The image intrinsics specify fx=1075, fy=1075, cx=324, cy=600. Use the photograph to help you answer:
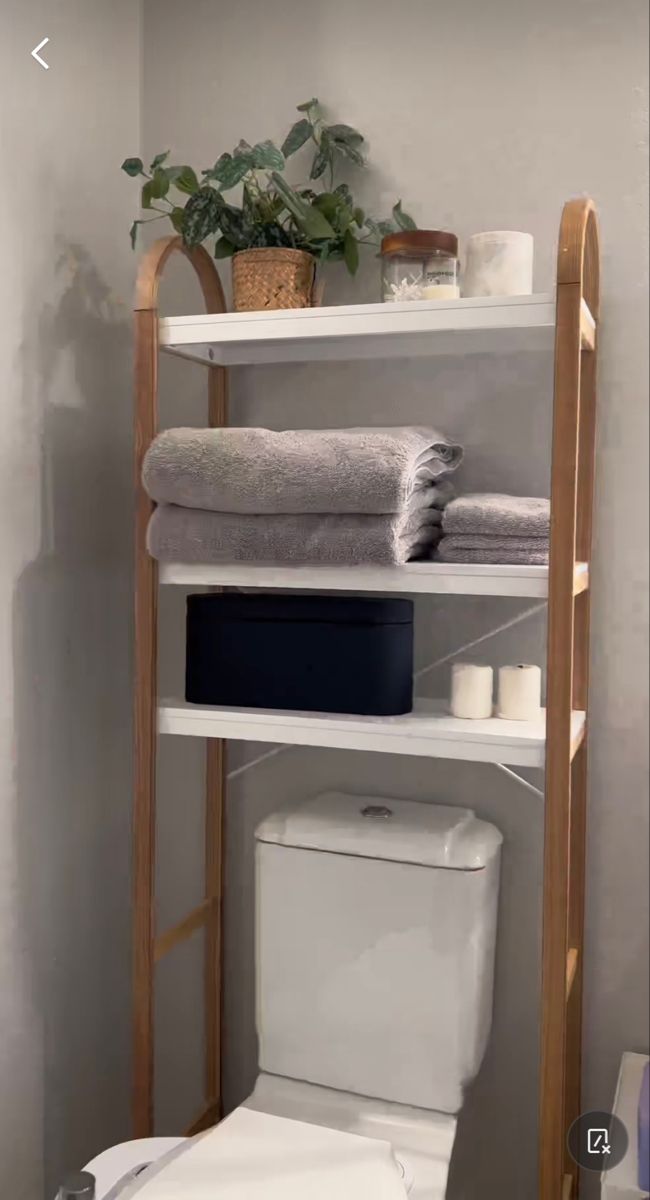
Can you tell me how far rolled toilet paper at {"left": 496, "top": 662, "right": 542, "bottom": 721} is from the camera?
1359 millimetres

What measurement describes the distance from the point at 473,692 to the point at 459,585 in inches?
5.9

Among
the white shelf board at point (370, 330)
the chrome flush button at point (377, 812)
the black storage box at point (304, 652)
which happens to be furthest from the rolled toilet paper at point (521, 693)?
the white shelf board at point (370, 330)

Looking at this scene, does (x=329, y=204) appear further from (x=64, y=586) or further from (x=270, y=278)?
(x=64, y=586)

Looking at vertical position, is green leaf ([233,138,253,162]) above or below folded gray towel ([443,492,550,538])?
above

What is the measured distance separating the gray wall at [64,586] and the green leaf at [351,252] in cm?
39

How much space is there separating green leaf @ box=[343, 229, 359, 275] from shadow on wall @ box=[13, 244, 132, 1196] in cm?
39

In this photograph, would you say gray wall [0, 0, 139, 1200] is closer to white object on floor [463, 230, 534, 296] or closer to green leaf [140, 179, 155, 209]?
green leaf [140, 179, 155, 209]

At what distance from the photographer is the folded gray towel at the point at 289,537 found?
50.5 inches

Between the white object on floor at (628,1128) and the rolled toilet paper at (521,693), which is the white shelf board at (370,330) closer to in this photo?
the rolled toilet paper at (521,693)

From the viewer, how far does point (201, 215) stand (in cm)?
145

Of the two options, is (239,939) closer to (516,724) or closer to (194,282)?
(516,724)

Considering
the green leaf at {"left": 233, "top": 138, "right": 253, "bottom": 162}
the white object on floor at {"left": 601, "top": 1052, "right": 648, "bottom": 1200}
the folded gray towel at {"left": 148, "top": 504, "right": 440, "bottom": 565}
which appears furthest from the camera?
the green leaf at {"left": 233, "top": 138, "right": 253, "bottom": 162}

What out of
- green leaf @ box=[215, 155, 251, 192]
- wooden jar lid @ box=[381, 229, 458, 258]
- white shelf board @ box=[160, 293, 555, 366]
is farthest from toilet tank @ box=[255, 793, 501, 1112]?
green leaf @ box=[215, 155, 251, 192]

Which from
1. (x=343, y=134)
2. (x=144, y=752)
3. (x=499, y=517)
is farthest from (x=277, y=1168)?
(x=343, y=134)
